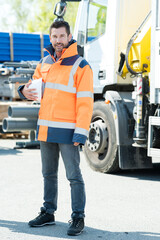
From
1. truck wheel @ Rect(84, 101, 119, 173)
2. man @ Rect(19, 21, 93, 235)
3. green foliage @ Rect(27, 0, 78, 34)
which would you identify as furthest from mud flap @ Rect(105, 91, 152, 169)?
green foliage @ Rect(27, 0, 78, 34)

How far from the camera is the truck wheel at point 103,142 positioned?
751 cm

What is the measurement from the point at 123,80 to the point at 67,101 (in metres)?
3.43

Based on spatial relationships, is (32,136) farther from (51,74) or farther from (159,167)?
(51,74)

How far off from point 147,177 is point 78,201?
3.35 m

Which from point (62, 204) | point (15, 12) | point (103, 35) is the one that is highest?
point (15, 12)

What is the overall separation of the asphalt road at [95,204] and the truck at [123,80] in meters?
0.40

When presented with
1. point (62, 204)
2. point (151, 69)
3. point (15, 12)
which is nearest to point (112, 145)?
point (151, 69)

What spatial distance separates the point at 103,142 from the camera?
25.1ft

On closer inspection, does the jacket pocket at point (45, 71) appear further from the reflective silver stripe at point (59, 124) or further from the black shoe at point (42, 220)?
the black shoe at point (42, 220)

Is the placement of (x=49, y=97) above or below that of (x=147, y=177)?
above

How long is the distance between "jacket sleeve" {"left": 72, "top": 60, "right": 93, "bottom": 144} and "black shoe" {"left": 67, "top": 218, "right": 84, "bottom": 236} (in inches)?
28.0

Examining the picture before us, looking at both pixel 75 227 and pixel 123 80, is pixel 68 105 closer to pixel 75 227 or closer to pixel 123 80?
pixel 75 227

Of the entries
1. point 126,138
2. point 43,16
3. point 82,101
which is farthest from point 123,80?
point 43,16

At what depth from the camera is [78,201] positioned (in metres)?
4.36
